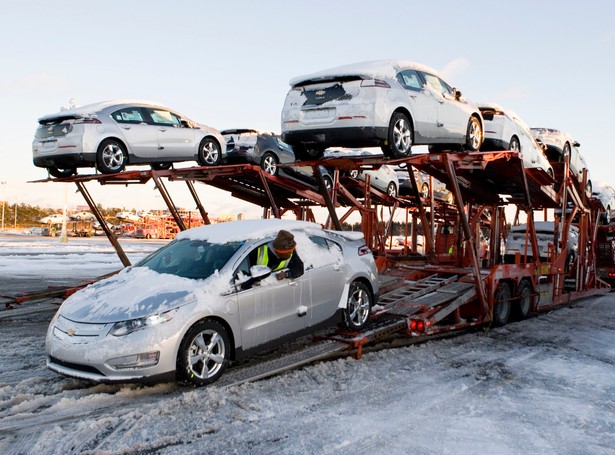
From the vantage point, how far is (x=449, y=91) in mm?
9492

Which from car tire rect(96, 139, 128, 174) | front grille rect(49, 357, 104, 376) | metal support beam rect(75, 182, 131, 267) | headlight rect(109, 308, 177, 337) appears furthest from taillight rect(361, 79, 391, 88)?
metal support beam rect(75, 182, 131, 267)

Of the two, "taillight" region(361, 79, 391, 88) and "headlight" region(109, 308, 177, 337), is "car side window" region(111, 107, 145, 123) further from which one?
"headlight" region(109, 308, 177, 337)

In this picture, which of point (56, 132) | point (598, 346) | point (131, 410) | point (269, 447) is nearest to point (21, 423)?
point (131, 410)

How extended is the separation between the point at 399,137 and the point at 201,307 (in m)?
4.41

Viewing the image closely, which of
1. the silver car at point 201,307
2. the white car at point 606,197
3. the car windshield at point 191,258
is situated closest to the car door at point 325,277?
the silver car at point 201,307

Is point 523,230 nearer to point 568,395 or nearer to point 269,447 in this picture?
point 568,395

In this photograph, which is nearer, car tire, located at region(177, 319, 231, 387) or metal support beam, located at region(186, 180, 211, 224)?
car tire, located at region(177, 319, 231, 387)

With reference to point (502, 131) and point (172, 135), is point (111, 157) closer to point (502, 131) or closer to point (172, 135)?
point (172, 135)

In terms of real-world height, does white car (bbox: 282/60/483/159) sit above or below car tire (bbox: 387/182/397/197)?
above

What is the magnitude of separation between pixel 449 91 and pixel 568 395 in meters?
5.61

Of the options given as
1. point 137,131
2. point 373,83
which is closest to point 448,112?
point 373,83

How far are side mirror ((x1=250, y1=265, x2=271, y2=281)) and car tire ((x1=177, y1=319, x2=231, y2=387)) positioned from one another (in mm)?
649

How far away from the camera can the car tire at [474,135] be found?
9.71 m

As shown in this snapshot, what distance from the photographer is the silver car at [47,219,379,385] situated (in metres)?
4.93
